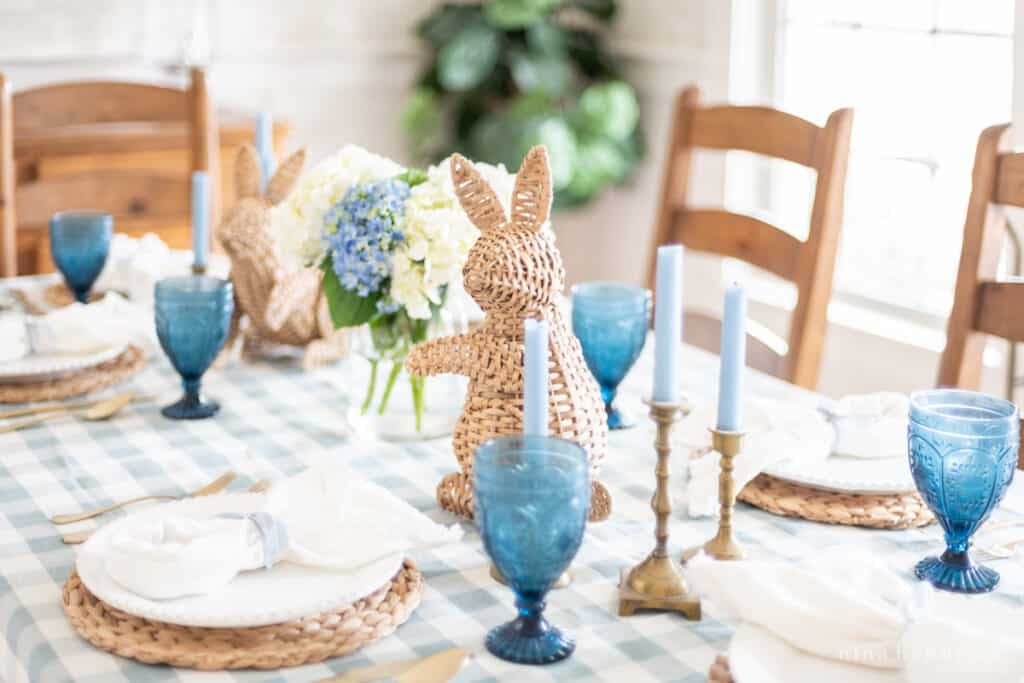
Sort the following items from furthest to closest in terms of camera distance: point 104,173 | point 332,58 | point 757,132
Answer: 1. point 332,58
2. point 104,173
3. point 757,132

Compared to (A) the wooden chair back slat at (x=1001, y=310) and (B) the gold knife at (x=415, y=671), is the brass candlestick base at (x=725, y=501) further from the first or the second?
(A) the wooden chair back slat at (x=1001, y=310)

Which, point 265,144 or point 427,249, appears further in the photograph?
point 265,144

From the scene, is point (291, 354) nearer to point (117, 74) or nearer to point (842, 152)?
point (842, 152)

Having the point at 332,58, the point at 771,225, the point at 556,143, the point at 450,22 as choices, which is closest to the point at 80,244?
the point at 771,225

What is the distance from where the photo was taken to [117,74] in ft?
12.1

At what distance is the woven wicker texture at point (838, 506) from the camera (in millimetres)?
1229

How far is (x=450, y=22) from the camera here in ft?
12.6

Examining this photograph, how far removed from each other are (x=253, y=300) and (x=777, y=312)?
185cm

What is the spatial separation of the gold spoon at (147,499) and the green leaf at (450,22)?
2.66 metres

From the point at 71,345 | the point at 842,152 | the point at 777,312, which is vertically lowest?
the point at 777,312

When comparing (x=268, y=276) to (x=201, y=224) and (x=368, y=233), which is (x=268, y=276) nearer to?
(x=201, y=224)

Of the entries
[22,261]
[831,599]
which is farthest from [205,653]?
[22,261]

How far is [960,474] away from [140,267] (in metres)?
1.34

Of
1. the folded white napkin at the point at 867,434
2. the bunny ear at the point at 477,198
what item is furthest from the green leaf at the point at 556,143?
the bunny ear at the point at 477,198
